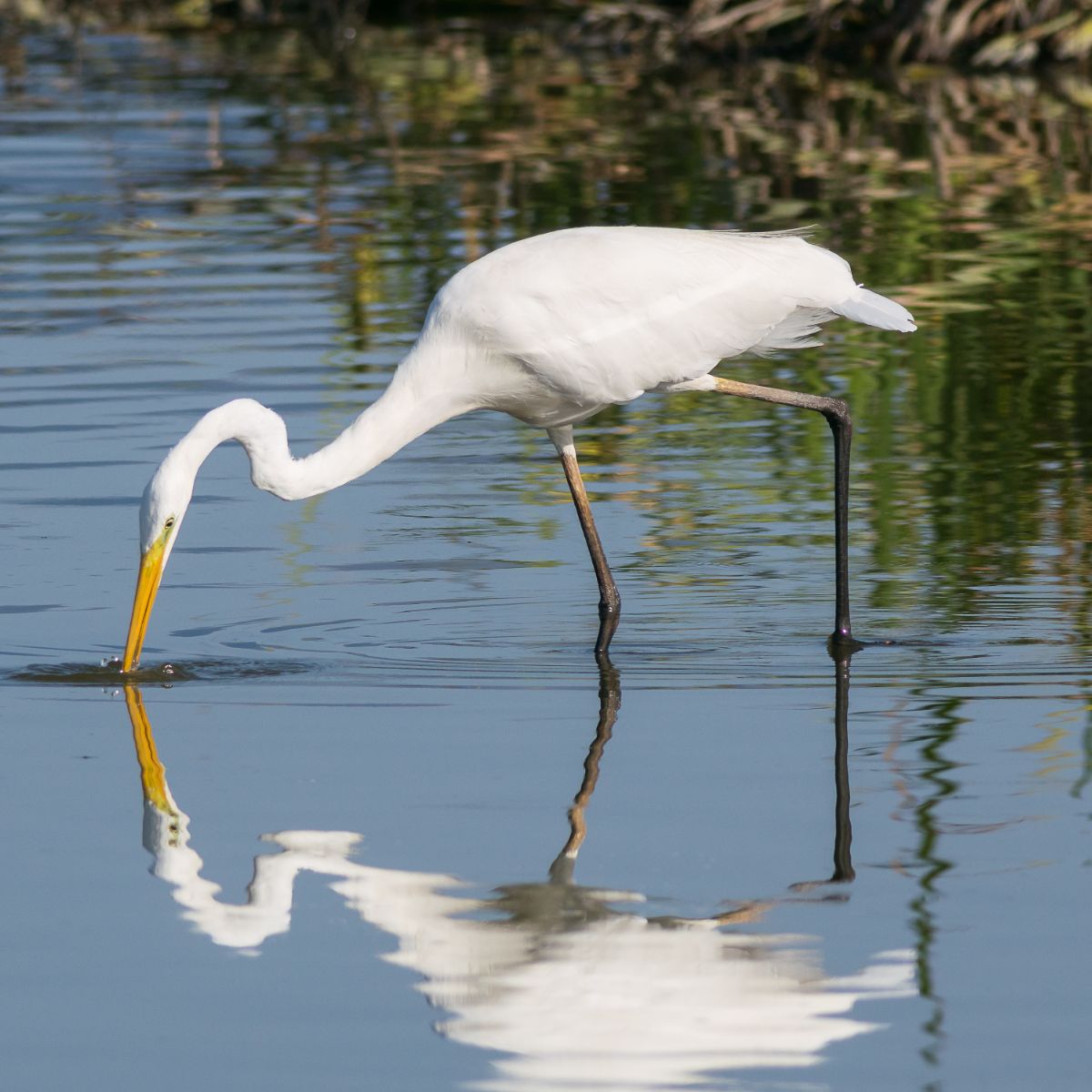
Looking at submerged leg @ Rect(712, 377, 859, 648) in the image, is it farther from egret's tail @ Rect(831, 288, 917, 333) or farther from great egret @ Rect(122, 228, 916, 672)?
egret's tail @ Rect(831, 288, 917, 333)

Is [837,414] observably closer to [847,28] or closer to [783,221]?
[783,221]

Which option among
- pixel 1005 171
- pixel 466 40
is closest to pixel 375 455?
pixel 1005 171

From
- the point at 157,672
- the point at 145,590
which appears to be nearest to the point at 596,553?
the point at 157,672

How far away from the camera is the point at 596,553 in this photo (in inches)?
320

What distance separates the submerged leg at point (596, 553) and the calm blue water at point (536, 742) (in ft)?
0.30

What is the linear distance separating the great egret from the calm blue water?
1.65ft

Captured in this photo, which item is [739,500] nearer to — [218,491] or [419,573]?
[419,573]

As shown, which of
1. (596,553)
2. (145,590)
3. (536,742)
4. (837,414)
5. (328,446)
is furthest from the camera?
(837,414)

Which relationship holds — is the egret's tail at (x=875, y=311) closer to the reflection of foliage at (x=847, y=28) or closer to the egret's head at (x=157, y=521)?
the egret's head at (x=157, y=521)

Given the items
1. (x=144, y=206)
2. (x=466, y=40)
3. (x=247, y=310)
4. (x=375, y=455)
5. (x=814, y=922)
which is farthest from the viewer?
(x=466, y=40)

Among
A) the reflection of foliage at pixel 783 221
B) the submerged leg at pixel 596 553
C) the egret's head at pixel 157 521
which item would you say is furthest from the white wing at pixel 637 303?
the egret's head at pixel 157 521

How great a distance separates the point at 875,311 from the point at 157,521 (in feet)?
9.26

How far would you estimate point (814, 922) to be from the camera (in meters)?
5.25

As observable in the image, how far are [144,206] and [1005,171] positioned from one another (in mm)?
6988
